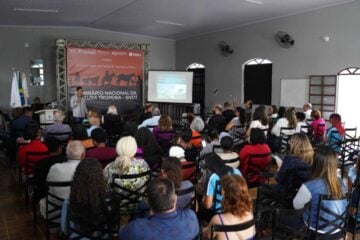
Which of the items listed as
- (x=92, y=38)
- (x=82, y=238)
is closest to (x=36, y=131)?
(x=82, y=238)

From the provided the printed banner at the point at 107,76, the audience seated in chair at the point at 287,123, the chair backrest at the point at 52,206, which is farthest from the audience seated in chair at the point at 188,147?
the printed banner at the point at 107,76

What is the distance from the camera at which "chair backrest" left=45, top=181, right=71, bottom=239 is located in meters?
2.80

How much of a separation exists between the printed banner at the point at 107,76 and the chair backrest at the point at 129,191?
747 centimetres

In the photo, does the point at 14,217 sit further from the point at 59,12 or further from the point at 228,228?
the point at 59,12

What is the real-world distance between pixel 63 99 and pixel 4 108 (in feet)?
6.94

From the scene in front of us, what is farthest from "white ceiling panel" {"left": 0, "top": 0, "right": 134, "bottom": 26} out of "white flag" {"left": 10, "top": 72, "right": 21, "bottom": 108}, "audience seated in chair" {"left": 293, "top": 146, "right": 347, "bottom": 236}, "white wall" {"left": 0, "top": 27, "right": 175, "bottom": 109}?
"audience seated in chair" {"left": 293, "top": 146, "right": 347, "bottom": 236}

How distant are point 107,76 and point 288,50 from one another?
5529 millimetres

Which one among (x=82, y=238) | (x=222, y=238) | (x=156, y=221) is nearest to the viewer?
(x=156, y=221)

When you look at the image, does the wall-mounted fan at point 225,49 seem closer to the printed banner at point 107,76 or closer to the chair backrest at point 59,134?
the printed banner at point 107,76

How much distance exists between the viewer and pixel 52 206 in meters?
2.98

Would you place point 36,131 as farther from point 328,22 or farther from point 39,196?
point 328,22

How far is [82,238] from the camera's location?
247 centimetres

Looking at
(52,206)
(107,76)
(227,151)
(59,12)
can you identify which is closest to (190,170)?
(227,151)

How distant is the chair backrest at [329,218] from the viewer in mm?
2402
